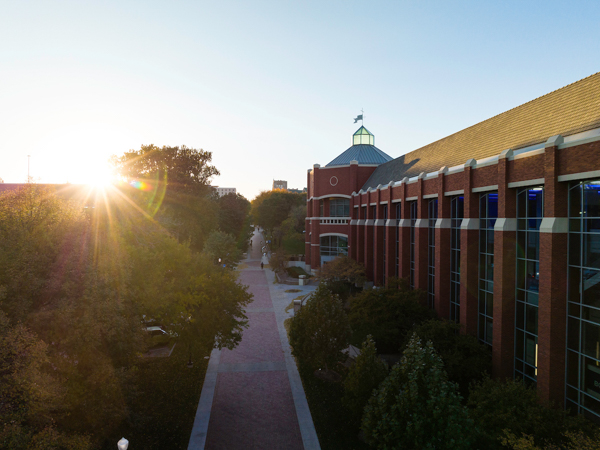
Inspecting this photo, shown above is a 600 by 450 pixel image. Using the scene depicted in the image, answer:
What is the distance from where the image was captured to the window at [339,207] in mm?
50156

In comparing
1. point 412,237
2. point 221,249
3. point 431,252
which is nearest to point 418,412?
point 431,252

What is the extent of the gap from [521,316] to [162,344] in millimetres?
20452

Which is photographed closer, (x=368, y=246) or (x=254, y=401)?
(x=254, y=401)

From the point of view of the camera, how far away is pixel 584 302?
13797mm

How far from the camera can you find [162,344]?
24.7 metres

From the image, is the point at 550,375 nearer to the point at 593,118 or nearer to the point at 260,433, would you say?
the point at 593,118

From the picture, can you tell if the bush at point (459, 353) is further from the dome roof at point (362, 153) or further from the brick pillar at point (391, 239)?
the dome roof at point (362, 153)

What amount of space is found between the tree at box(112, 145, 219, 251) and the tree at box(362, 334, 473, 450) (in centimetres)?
3918

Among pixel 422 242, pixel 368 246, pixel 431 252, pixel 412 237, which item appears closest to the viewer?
pixel 431 252

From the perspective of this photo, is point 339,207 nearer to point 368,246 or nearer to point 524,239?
point 368,246

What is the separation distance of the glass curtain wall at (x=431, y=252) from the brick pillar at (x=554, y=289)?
1150 centimetres

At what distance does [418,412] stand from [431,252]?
55.7 feet

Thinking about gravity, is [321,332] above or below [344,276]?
below

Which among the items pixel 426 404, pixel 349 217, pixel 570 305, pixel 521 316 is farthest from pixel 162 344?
pixel 349 217
